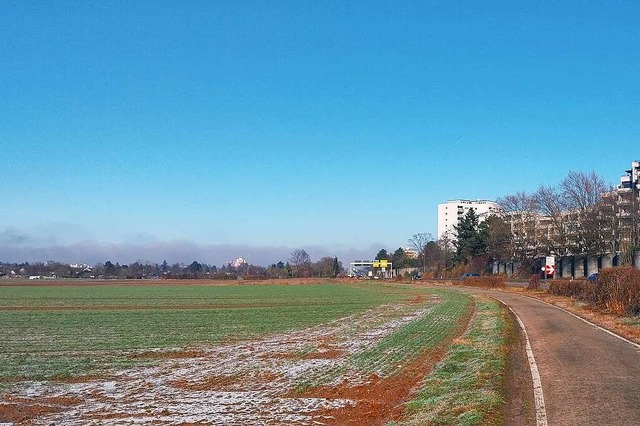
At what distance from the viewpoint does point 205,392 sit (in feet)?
43.6

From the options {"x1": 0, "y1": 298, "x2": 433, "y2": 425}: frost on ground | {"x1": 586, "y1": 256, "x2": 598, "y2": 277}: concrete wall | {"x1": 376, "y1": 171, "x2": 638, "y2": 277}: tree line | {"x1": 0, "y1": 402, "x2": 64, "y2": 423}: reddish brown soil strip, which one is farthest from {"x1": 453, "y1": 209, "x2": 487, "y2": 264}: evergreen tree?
{"x1": 0, "y1": 402, "x2": 64, "y2": 423}: reddish brown soil strip

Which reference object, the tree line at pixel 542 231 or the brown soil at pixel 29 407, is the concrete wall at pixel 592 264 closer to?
the tree line at pixel 542 231

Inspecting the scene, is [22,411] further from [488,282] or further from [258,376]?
[488,282]

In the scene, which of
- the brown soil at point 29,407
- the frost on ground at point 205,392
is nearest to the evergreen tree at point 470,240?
the frost on ground at point 205,392

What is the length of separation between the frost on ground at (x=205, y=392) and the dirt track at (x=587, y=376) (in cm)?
384

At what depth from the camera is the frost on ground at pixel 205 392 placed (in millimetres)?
10914

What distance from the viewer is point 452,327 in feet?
94.2

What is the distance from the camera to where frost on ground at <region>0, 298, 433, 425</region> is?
1091cm

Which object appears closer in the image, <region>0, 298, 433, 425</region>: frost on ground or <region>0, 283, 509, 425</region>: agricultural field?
<region>0, 298, 433, 425</region>: frost on ground

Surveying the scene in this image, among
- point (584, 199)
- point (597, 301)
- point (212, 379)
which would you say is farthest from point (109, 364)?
point (584, 199)

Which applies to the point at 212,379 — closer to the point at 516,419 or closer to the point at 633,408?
the point at 516,419

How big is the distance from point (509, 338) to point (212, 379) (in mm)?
11587

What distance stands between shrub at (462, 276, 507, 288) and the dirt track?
2309 inches

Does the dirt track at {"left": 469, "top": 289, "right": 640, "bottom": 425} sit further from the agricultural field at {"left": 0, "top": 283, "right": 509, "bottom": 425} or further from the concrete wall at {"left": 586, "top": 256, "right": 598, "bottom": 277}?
the concrete wall at {"left": 586, "top": 256, "right": 598, "bottom": 277}
